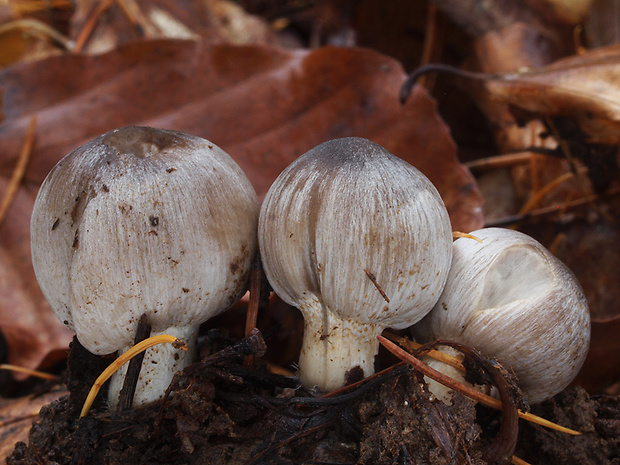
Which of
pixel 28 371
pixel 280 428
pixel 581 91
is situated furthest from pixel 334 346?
pixel 581 91

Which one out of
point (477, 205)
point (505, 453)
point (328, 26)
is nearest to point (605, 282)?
point (477, 205)

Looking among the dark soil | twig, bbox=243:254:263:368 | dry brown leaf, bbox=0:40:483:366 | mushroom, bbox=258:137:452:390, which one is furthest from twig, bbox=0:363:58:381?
mushroom, bbox=258:137:452:390

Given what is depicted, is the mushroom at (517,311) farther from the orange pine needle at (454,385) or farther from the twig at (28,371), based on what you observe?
the twig at (28,371)

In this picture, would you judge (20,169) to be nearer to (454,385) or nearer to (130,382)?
(130,382)

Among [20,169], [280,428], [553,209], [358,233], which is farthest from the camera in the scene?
[20,169]

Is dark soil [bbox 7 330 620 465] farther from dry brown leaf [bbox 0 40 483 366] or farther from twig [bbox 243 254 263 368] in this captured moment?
dry brown leaf [bbox 0 40 483 366]

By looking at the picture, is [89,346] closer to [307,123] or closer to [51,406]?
[51,406]

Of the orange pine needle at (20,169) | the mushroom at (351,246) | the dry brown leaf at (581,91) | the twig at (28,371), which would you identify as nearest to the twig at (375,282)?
the mushroom at (351,246)
